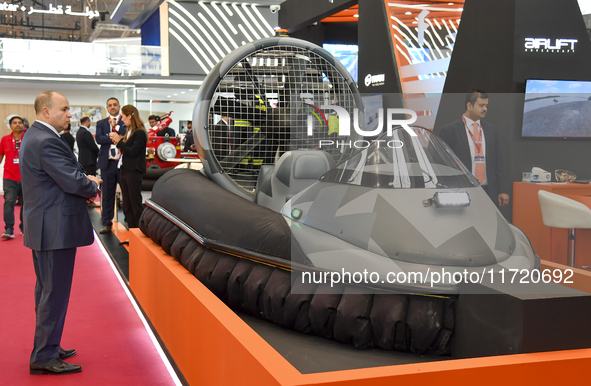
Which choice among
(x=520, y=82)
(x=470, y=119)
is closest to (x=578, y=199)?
(x=520, y=82)

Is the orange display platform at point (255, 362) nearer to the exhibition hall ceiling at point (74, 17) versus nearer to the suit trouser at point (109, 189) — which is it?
the suit trouser at point (109, 189)

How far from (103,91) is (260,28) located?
5315 millimetres

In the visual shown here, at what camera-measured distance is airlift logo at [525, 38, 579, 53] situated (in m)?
4.60

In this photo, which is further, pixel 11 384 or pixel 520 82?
pixel 520 82

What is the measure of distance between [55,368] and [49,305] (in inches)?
11.4

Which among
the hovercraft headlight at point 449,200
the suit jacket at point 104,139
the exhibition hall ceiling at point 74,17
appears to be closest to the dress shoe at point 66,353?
the hovercraft headlight at point 449,200

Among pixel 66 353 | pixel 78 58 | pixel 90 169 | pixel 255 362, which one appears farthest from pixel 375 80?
pixel 78 58

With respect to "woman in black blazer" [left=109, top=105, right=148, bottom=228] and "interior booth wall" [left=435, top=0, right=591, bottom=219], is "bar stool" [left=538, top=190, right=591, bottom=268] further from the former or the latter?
"woman in black blazer" [left=109, top=105, right=148, bottom=228]

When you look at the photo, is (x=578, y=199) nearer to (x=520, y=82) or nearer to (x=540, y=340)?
(x=520, y=82)

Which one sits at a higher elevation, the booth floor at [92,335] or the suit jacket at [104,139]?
the suit jacket at [104,139]

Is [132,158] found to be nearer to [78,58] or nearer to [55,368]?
[55,368]

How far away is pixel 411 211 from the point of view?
1.60 m

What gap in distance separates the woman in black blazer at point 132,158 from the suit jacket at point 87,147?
1.97m

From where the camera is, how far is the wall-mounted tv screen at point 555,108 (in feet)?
15.0
